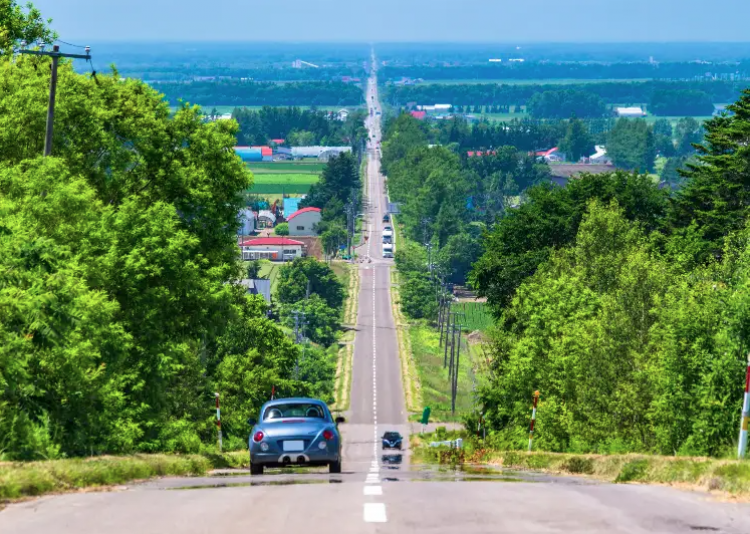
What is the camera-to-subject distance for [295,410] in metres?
30.2

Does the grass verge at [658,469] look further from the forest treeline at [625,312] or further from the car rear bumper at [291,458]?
the car rear bumper at [291,458]

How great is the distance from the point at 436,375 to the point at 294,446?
11404 centimetres

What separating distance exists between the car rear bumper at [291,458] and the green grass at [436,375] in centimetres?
8344

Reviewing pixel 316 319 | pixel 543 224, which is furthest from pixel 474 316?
pixel 543 224

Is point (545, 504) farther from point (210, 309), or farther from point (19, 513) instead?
point (210, 309)

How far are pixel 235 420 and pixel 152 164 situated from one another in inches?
832

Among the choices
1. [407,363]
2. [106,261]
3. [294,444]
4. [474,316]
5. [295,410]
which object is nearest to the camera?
[294,444]

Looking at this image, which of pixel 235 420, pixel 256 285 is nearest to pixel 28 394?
pixel 235 420

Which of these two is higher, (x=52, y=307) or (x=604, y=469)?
(x=52, y=307)

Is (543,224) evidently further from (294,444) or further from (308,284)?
(308,284)

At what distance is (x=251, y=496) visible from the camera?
1828 centimetres

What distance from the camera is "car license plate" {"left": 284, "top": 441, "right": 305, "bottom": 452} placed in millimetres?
28594

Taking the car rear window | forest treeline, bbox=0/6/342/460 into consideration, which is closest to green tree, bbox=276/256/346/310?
forest treeline, bbox=0/6/342/460

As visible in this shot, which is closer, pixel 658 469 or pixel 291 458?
pixel 658 469
